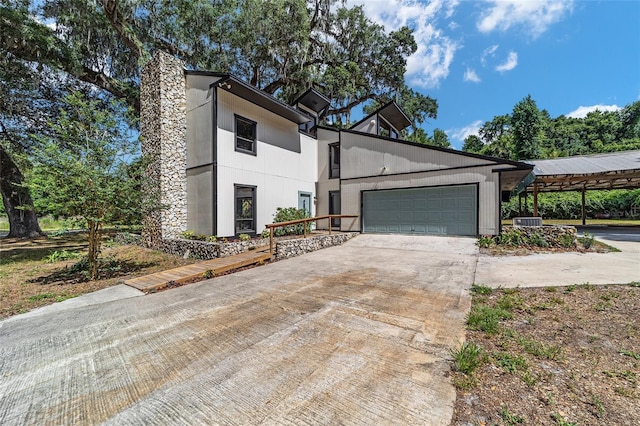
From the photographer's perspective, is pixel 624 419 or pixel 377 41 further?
pixel 377 41

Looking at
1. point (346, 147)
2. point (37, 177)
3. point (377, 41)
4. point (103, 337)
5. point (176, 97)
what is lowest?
point (103, 337)

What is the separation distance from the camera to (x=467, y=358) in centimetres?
238

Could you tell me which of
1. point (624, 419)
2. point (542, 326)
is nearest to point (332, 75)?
point (542, 326)

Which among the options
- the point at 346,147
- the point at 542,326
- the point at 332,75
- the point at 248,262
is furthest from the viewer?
the point at 332,75

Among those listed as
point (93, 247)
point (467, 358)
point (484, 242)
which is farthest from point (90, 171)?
point (484, 242)

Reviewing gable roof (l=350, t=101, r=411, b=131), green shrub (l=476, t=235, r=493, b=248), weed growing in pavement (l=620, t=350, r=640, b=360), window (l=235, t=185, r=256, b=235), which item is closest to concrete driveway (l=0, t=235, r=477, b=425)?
weed growing in pavement (l=620, t=350, r=640, b=360)

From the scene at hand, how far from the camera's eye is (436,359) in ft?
8.13

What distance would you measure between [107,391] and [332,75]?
62.3 feet

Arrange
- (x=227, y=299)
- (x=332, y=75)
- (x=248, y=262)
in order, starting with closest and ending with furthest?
(x=227, y=299), (x=248, y=262), (x=332, y=75)

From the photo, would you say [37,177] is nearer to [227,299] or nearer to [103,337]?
[103,337]

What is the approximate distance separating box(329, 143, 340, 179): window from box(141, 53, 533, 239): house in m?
0.91

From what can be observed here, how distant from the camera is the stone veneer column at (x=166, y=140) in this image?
9.70 m

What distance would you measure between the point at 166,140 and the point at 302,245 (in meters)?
6.68

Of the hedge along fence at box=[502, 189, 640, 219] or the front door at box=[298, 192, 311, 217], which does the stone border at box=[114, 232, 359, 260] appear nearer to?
the front door at box=[298, 192, 311, 217]
